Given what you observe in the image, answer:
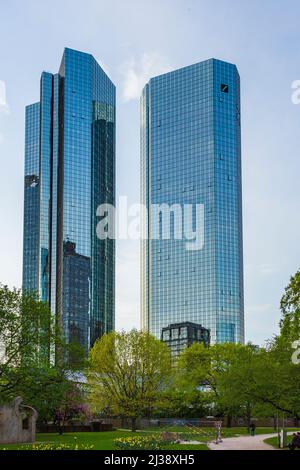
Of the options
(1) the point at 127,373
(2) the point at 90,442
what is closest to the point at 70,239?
(1) the point at 127,373

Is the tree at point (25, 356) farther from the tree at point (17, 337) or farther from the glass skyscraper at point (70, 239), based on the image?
the glass skyscraper at point (70, 239)

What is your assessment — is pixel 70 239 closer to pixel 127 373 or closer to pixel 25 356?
pixel 127 373

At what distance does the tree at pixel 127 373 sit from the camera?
7312cm

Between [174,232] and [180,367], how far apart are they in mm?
105674

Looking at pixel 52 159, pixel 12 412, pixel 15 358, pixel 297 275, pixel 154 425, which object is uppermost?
pixel 52 159

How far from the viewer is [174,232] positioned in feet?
647

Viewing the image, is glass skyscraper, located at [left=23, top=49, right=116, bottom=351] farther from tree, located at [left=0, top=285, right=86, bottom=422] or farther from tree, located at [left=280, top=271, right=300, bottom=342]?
tree, located at [left=280, top=271, right=300, bottom=342]

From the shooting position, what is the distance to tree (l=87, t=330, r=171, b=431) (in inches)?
2879

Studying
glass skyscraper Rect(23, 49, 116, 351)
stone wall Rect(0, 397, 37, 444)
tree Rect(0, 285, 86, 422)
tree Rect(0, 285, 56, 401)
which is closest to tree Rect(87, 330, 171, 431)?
tree Rect(0, 285, 86, 422)

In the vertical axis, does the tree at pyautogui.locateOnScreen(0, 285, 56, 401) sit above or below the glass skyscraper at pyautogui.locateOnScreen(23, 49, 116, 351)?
below
